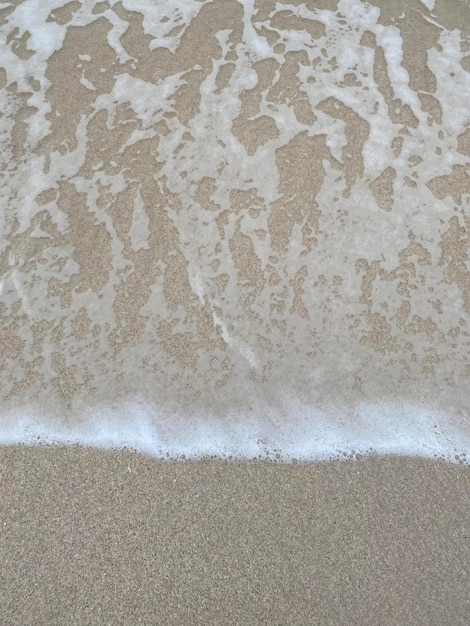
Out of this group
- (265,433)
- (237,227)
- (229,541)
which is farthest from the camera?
(237,227)

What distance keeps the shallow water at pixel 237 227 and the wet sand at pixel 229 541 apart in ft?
0.29

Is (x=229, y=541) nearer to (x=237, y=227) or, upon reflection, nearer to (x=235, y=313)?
(x=235, y=313)

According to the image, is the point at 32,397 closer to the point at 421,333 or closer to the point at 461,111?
the point at 421,333

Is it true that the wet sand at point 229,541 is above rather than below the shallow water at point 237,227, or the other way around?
below

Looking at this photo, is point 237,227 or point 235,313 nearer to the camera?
point 235,313

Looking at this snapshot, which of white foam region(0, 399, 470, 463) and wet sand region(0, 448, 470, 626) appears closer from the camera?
wet sand region(0, 448, 470, 626)

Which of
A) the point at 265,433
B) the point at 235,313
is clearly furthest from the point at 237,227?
the point at 265,433

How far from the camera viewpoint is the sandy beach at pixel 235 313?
1.37 meters

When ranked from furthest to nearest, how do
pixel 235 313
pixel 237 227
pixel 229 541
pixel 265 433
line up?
pixel 237 227 < pixel 235 313 < pixel 265 433 < pixel 229 541

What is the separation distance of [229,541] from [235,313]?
742mm

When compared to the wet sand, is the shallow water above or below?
above

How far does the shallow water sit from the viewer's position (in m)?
1.66

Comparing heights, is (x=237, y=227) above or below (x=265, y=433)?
above

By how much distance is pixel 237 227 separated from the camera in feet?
6.90
